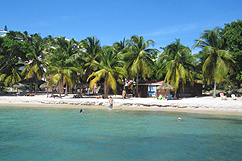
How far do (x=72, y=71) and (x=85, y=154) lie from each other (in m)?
23.1

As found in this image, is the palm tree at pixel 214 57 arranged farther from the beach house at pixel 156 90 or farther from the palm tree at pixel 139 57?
the palm tree at pixel 139 57

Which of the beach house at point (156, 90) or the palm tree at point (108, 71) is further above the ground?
the palm tree at point (108, 71)

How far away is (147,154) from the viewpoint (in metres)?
8.01

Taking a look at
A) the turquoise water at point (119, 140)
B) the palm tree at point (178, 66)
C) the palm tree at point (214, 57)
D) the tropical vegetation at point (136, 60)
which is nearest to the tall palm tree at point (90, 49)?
the tropical vegetation at point (136, 60)

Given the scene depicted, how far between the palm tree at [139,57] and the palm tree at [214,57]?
290 inches

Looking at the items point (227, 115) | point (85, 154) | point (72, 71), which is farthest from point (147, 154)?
point (72, 71)

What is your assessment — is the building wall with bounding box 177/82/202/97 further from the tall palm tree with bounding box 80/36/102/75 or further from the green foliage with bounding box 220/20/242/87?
the tall palm tree with bounding box 80/36/102/75

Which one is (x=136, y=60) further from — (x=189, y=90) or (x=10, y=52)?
(x=10, y=52)

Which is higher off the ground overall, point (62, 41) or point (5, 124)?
point (62, 41)

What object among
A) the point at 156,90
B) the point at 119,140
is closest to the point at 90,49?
the point at 156,90

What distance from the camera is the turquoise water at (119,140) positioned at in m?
7.91

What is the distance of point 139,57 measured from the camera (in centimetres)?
3297

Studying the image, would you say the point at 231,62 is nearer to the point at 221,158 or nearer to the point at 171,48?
the point at 171,48

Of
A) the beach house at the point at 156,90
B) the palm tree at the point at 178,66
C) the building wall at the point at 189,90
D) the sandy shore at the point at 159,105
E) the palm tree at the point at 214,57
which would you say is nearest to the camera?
the sandy shore at the point at 159,105
